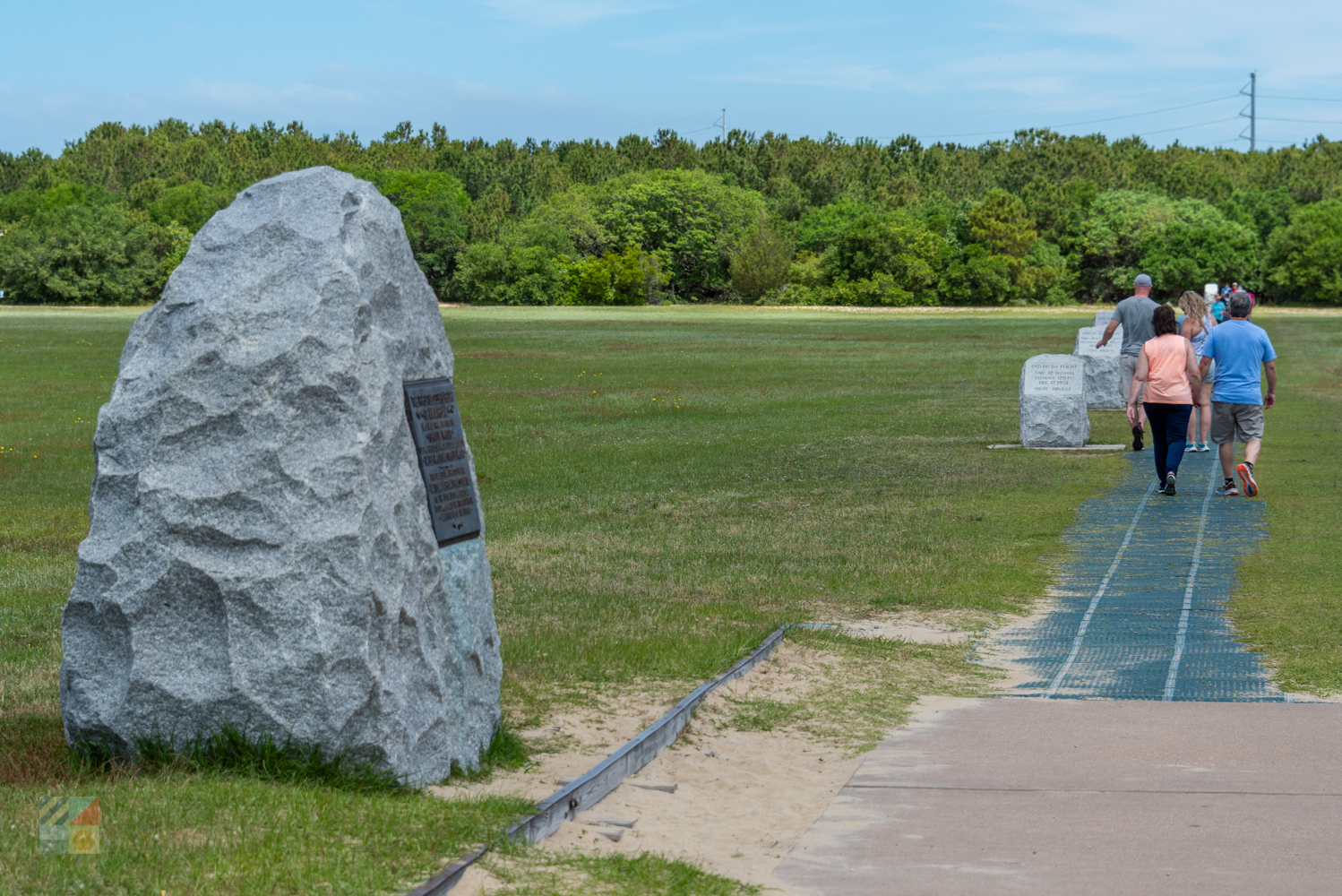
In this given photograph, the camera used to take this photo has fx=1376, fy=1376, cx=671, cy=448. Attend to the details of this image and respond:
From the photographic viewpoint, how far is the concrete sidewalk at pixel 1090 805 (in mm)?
4953

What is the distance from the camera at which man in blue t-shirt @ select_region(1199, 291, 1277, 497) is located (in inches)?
566

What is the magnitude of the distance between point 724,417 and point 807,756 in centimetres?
1986

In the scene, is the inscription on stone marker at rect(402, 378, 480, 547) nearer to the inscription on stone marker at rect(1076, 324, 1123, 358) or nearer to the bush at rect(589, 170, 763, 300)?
the inscription on stone marker at rect(1076, 324, 1123, 358)

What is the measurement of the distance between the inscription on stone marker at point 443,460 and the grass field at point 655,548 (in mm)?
1293

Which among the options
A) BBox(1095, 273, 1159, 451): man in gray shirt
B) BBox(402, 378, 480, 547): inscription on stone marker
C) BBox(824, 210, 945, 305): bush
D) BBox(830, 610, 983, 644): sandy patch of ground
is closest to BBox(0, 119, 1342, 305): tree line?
BBox(824, 210, 945, 305): bush

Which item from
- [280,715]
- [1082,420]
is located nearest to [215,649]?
[280,715]

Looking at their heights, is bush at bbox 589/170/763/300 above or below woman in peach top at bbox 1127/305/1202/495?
above

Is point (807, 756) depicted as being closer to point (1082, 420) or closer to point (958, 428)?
point (1082, 420)

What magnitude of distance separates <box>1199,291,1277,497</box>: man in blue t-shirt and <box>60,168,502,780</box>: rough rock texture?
1091cm

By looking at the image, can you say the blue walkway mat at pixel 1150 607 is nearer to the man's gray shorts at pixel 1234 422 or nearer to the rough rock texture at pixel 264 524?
the man's gray shorts at pixel 1234 422

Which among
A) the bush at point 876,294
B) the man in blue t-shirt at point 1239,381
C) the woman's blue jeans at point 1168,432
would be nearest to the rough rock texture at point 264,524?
the man in blue t-shirt at point 1239,381

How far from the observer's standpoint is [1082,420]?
20.0 metres

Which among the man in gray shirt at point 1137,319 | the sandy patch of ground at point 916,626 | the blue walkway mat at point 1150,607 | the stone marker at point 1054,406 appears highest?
the man in gray shirt at point 1137,319

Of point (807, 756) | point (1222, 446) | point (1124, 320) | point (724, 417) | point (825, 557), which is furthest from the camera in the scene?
point (724, 417)
